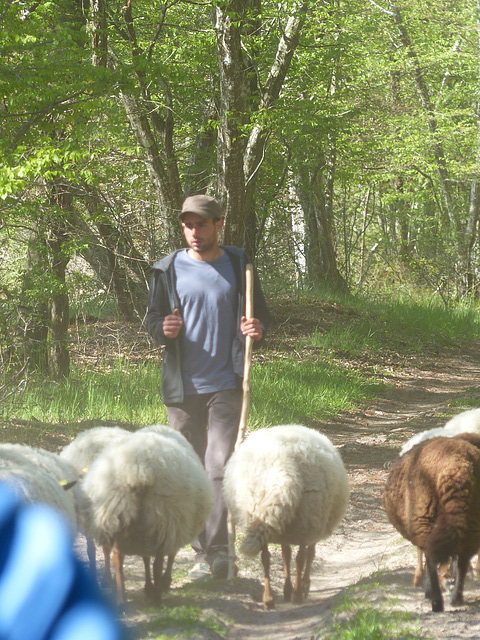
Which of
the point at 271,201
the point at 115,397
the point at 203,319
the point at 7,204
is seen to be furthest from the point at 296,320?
A: the point at 203,319

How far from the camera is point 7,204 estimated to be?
8648 millimetres

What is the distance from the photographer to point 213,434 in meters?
5.02

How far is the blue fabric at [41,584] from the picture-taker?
3110 millimetres

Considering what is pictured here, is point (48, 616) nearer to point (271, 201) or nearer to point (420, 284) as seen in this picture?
point (271, 201)

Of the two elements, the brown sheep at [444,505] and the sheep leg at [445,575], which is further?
the sheep leg at [445,575]

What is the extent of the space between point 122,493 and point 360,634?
4.53 feet

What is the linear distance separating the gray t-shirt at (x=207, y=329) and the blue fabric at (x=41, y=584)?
1.65 m

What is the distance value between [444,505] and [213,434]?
69.2 inches

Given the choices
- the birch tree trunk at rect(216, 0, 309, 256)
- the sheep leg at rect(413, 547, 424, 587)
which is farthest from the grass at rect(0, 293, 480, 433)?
the sheep leg at rect(413, 547, 424, 587)

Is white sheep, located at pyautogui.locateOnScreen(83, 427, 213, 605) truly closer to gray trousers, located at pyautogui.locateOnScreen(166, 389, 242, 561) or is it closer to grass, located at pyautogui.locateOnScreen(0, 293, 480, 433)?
gray trousers, located at pyautogui.locateOnScreen(166, 389, 242, 561)

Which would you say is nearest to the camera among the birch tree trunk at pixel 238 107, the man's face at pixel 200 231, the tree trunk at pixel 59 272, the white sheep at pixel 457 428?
the white sheep at pixel 457 428

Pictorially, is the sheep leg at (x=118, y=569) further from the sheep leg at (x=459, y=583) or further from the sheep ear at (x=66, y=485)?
the sheep leg at (x=459, y=583)

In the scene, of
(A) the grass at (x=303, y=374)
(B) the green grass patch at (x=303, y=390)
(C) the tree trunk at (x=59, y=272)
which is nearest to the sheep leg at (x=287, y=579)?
(A) the grass at (x=303, y=374)

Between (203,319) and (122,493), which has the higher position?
(203,319)
